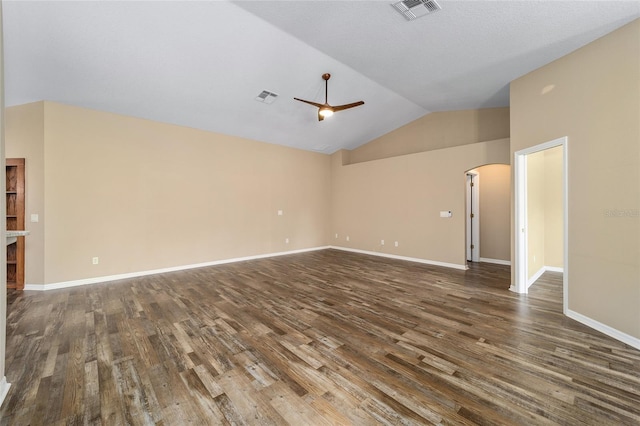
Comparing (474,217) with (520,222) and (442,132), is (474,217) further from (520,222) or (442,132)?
(520,222)

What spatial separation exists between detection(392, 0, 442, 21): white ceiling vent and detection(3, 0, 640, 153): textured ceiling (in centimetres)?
10

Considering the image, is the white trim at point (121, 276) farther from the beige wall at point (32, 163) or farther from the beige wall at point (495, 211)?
the beige wall at point (495, 211)

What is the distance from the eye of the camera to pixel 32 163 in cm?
430

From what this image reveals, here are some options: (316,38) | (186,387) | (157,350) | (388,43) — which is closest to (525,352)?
(186,387)

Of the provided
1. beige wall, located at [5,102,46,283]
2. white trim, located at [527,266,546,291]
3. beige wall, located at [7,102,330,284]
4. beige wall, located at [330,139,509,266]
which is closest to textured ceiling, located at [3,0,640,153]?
beige wall, located at [5,102,46,283]

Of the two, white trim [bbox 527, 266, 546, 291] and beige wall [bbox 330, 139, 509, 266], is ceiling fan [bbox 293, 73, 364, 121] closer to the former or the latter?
beige wall [bbox 330, 139, 509, 266]

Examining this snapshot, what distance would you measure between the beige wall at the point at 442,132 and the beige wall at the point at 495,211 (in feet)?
3.21

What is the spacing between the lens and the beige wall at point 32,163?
14.0 ft

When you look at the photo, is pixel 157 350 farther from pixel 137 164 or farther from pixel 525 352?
pixel 137 164

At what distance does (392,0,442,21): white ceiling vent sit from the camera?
2824mm

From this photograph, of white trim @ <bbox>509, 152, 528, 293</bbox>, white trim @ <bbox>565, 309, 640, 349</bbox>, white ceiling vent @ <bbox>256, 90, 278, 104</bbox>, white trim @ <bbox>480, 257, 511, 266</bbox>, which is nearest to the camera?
white trim @ <bbox>565, 309, 640, 349</bbox>

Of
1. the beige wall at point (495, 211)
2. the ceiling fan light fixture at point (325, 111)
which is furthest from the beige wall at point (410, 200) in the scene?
the ceiling fan light fixture at point (325, 111)

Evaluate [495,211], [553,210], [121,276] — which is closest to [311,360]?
[121,276]

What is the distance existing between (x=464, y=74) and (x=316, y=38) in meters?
2.51
